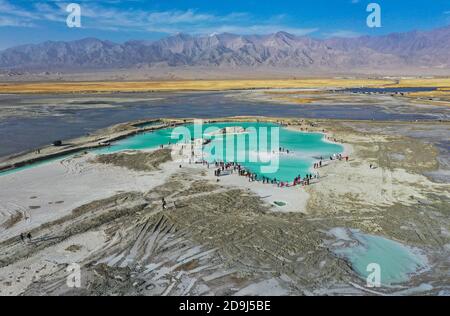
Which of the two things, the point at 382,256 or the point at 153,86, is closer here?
the point at 382,256

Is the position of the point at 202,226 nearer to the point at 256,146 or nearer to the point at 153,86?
the point at 256,146

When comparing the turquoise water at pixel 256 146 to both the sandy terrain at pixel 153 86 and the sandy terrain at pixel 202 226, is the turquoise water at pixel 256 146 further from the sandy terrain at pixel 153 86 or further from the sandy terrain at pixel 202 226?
the sandy terrain at pixel 153 86

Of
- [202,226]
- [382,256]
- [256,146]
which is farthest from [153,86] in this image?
[382,256]

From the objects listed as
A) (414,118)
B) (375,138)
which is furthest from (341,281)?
(414,118)

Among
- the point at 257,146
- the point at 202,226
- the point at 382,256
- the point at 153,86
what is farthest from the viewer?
the point at 153,86

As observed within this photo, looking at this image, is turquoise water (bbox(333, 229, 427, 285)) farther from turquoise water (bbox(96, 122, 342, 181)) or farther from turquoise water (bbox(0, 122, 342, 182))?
turquoise water (bbox(96, 122, 342, 181))
